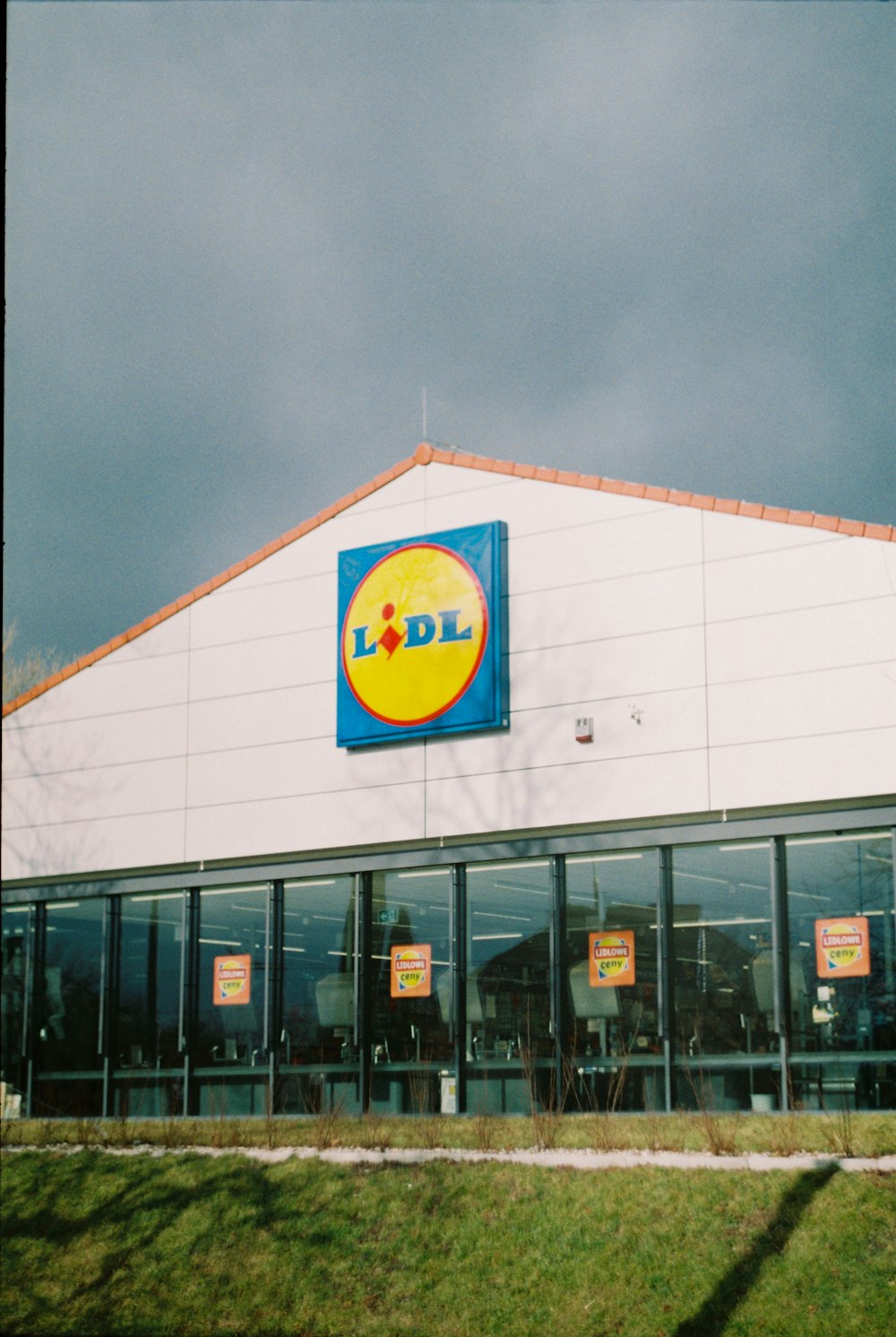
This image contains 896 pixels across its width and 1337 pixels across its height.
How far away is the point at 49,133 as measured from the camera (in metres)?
5.70

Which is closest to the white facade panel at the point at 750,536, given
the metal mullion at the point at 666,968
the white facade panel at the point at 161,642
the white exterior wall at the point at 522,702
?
the white exterior wall at the point at 522,702

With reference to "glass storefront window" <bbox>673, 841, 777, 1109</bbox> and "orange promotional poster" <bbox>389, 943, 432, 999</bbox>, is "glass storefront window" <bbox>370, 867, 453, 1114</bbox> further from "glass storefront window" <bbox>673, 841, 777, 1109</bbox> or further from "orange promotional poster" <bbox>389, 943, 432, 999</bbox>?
"glass storefront window" <bbox>673, 841, 777, 1109</bbox>

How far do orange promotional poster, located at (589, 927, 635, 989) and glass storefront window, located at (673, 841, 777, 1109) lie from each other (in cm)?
55

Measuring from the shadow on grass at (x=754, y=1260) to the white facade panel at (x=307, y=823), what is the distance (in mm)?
7379

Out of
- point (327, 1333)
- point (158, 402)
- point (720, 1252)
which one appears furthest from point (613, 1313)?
point (158, 402)

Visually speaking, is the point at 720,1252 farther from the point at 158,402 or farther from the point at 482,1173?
the point at 158,402

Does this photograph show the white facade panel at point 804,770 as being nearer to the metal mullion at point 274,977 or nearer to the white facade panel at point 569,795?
the white facade panel at point 569,795

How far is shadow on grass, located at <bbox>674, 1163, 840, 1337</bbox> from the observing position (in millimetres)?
11070

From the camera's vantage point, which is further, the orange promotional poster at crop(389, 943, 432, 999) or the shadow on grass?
the orange promotional poster at crop(389, 943, 432, 999)

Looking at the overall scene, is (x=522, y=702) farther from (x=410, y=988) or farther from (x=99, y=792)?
(x=99, y=792)

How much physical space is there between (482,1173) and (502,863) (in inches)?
190

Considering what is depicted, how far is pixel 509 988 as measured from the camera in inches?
709

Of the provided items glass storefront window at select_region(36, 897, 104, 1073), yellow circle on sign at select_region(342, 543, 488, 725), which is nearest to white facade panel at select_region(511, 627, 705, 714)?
yellow circle on sign at select_region(342, 543, 488, 725)

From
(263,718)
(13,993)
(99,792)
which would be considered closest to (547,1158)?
(263,718)
